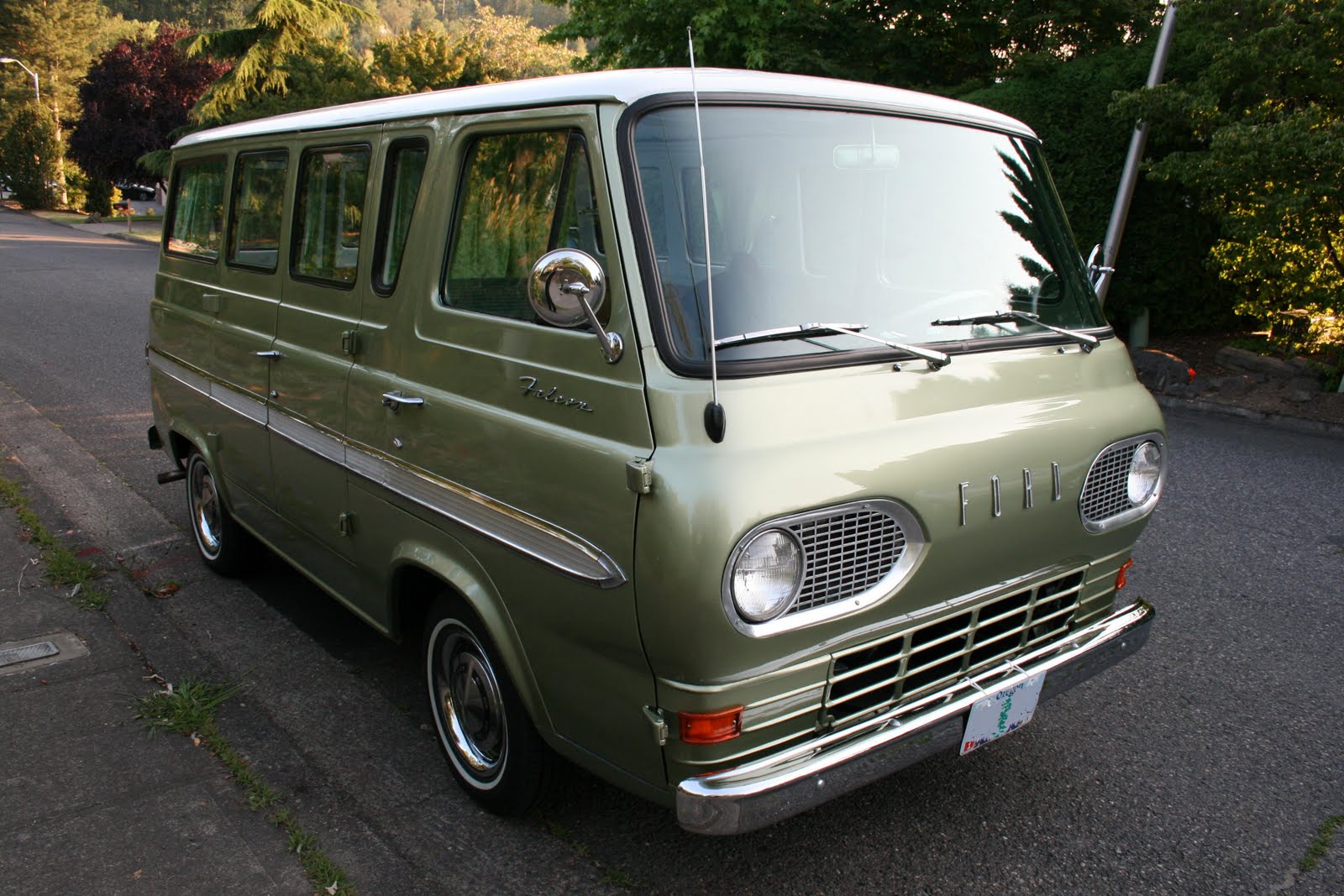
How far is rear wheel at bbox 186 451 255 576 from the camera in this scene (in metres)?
5.03

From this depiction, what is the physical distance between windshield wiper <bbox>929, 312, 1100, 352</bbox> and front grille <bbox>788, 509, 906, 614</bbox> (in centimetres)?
81

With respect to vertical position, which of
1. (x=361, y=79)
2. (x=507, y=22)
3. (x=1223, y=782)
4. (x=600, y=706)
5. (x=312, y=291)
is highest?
(x=507, y=22)

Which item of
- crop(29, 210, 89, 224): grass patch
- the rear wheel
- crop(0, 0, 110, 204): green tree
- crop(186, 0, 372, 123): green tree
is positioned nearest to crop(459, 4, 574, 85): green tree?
crop(186, 0, 372, 123): green tree

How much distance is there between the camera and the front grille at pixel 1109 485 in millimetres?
3039

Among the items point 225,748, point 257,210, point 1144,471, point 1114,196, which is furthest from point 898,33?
point 225,748

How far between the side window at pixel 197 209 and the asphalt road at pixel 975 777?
1658mm

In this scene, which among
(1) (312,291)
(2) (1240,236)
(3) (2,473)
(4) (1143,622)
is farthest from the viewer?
(2) (1240,236)

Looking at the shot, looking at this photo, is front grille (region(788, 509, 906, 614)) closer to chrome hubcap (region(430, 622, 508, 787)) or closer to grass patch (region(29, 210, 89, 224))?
chrome hubcap (region(430, 622, 508, 787))

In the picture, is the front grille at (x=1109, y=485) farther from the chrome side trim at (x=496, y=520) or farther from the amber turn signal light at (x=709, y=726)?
→ the chrome side trim at (x=496, y=520)

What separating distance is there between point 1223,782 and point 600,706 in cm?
224

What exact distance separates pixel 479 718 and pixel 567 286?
1528 millimetres

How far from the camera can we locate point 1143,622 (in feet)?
10.6

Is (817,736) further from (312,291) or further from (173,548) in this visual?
(173,548)

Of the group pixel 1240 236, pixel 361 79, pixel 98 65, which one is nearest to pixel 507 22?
pixel 98 65
